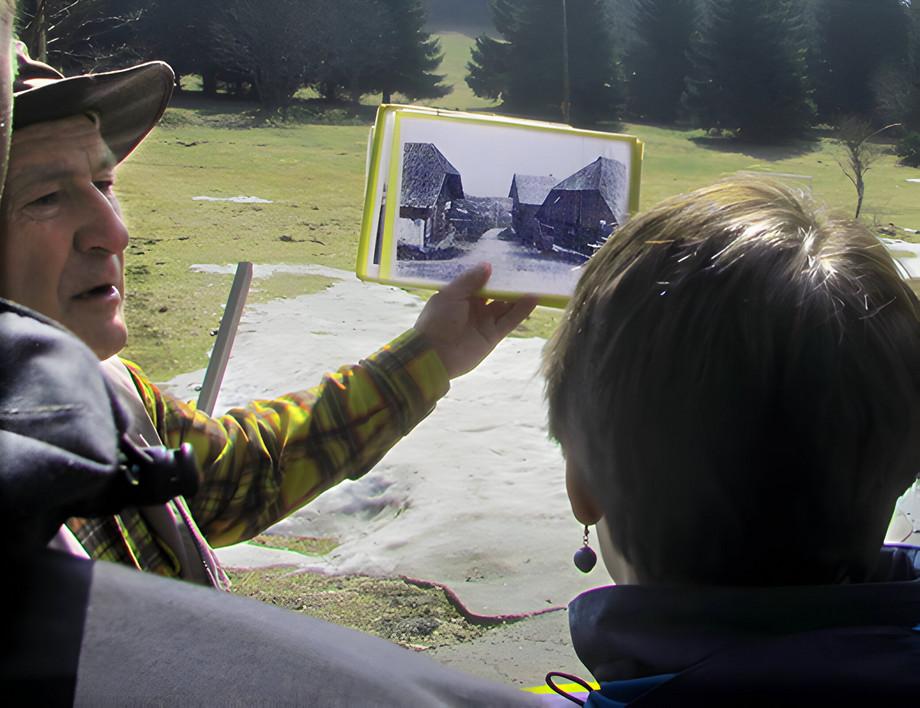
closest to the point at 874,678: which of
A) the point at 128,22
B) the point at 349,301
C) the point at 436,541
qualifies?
the point at 436,541

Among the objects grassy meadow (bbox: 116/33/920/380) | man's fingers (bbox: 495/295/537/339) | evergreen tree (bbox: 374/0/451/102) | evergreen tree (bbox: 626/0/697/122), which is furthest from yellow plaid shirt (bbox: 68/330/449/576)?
evergreen tree (bbox: 374/0/451/102)

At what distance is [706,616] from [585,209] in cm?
99

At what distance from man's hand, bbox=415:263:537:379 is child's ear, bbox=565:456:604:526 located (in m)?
0.70

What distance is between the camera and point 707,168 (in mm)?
9273

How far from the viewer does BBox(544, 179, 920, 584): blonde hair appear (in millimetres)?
738

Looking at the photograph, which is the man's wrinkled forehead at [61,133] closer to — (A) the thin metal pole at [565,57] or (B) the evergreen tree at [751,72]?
(B) the evergreen tree at [751,72]

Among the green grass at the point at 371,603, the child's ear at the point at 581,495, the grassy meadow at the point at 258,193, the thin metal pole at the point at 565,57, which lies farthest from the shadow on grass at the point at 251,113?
the child's ear at the point at 581,495

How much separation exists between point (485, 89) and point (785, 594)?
1236 centimetres

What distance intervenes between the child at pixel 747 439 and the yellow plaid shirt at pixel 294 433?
76 centimetres

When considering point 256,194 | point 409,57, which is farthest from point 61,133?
point 409,57

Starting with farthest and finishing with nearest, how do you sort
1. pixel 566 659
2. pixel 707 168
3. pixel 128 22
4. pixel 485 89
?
pixel 485 89
pixel 707 168
pixel 128 22
pixel 566 659

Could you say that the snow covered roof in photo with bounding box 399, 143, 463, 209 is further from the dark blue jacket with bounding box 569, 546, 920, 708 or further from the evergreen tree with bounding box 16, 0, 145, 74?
the evergreen tree with bounding box 16, 0, 145, 74

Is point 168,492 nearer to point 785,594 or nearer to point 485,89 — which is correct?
point 785,594

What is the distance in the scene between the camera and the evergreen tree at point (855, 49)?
9531mm
